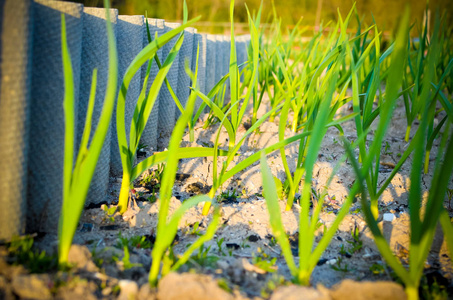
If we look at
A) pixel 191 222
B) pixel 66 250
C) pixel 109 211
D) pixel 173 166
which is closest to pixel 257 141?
pixel 191 222

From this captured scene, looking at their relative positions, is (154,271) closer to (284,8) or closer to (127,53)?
(127,53)

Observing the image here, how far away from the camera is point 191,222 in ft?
3.45

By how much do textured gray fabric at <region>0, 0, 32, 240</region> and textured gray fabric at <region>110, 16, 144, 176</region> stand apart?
47 cm

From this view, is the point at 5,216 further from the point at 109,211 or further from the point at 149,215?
the point at 149,215

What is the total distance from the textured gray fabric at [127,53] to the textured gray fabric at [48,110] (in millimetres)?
369

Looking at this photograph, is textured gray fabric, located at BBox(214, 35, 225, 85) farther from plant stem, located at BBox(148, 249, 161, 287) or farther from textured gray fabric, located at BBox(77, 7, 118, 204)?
plant stem, located at BBox(148, 249, 161, 287)

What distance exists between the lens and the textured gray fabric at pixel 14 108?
71cm

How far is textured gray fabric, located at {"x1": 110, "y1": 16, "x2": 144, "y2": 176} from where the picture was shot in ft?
4.08

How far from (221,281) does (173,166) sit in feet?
0.92

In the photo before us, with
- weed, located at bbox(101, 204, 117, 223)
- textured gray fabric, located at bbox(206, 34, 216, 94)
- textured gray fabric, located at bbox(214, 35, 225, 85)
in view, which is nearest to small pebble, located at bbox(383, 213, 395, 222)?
weed, located at bbox(101, 204, 117, 223)

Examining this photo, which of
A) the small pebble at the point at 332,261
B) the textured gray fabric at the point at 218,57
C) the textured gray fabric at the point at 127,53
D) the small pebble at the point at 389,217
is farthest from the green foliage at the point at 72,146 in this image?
the textured gray fabric at the point at 218,57

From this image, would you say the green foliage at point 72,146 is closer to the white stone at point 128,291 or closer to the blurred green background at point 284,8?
the white stone at point 128,291

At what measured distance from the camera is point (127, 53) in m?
1.28

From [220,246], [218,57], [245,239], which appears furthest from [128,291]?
[218,57]
